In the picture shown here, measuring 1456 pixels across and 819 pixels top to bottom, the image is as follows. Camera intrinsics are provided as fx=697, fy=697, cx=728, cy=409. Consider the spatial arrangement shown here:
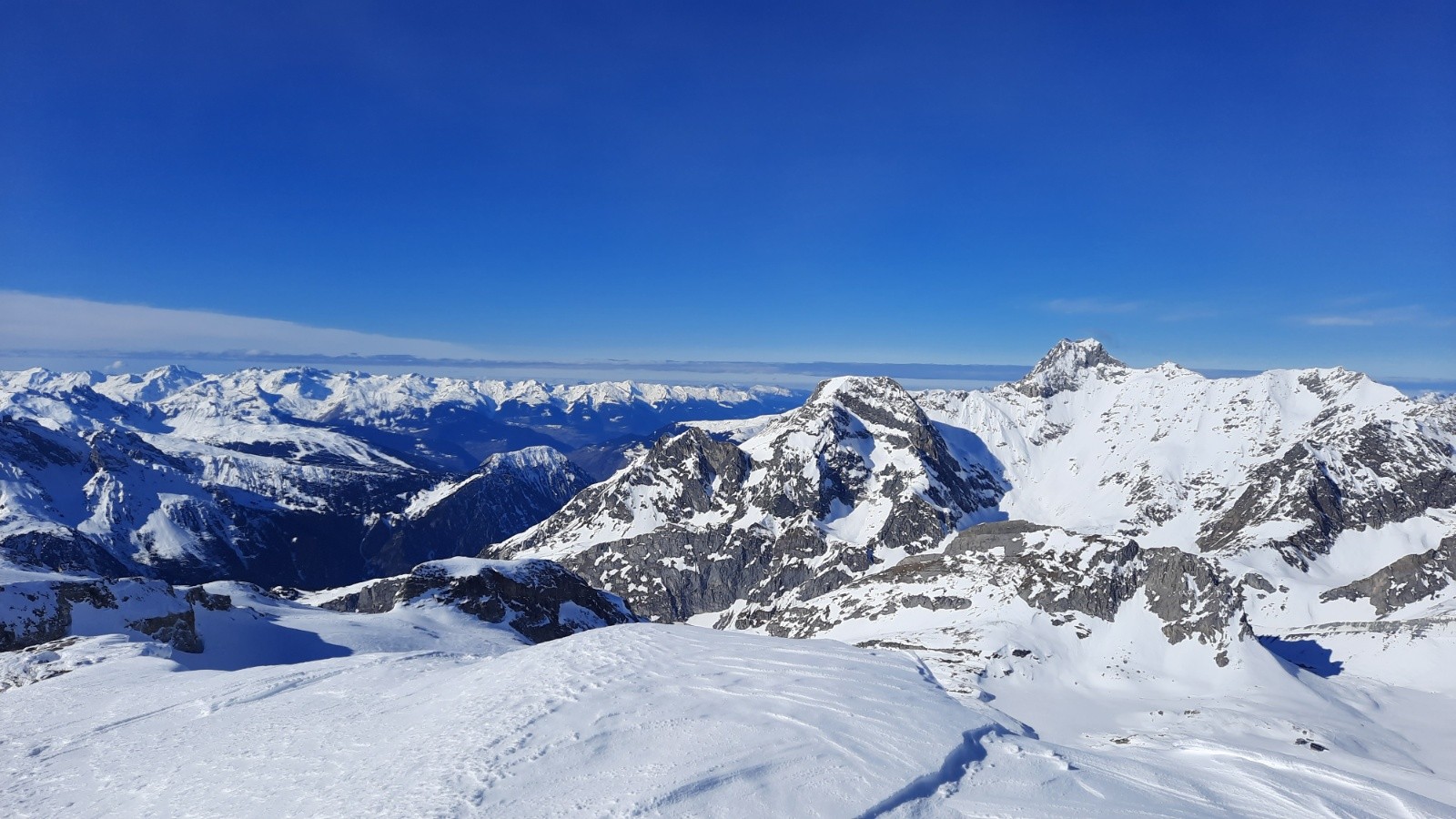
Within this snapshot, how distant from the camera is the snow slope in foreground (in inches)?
748

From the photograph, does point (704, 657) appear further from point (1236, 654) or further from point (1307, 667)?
point (1307, 667)

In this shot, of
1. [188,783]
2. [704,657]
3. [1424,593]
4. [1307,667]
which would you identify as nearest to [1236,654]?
[1307,667]

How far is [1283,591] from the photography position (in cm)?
17962

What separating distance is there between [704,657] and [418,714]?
1158cm

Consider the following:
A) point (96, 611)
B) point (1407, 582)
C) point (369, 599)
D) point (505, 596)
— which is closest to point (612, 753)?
point (96, 611)

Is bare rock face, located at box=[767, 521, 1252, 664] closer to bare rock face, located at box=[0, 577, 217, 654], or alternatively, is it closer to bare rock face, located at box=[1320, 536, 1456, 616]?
bare rock face, located at box=[1320, 536, 1456, 616]

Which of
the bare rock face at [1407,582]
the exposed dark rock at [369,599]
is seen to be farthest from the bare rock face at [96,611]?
the bare rock face at [1407,582]

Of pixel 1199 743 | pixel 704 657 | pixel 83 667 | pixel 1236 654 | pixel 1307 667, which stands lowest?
pixel 1307 667

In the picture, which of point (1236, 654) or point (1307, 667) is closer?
point (1236, 654)

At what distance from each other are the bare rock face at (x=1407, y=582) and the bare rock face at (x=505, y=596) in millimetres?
173902

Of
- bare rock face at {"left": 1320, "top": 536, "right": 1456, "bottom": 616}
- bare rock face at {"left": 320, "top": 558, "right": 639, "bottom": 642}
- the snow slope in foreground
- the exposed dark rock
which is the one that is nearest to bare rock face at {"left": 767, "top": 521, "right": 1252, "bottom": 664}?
bare rock face at {"left": 320, "top": 558, "right": 639, "bottom": 642}

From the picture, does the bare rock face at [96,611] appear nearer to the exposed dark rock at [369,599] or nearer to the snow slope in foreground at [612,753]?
the snow slope in foreground at [612,753]

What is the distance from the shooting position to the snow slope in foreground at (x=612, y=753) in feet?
62.3

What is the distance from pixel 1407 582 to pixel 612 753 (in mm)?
216316
